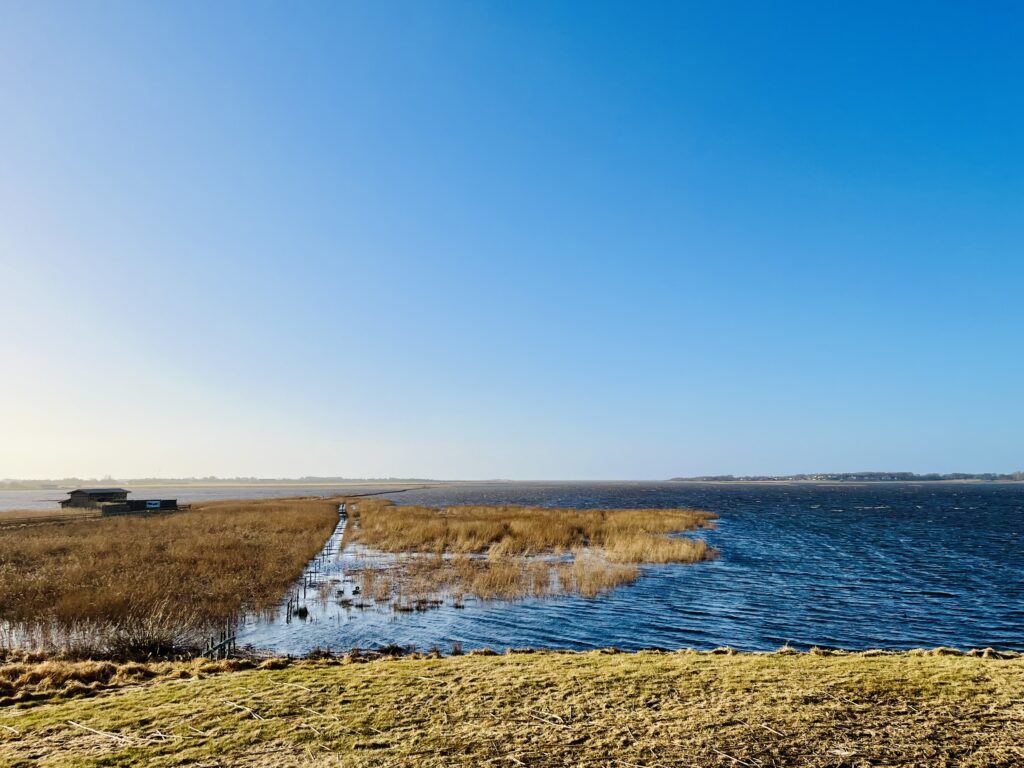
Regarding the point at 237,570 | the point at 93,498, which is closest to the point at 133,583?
the point at 237,570

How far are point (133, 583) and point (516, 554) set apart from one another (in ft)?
70.6

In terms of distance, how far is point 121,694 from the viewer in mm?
10656

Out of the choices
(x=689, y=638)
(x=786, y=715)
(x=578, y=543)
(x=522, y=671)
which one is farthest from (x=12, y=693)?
(x=578, y=543)

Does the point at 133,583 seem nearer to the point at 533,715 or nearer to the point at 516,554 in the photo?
the point at 533,715

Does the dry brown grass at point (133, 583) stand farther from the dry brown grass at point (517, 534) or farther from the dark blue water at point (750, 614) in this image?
the dry brown grass at point (517, 534)

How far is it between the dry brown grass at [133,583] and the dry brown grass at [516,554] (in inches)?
215

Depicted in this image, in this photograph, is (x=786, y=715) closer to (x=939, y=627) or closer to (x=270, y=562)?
(x=939, y=627)

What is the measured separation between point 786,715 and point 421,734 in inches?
217

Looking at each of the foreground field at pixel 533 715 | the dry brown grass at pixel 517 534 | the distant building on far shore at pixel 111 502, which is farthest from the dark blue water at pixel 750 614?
the distant building on far shore at pixel 111 502

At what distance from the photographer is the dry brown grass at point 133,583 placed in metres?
16.8

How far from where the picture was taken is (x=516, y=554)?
3734 centimetres

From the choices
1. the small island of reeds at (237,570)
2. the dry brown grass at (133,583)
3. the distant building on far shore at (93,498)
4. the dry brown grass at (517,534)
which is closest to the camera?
the dry brown grass at (133,583)

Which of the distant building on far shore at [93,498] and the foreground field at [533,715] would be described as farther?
the distant building on far shore at [93,498]

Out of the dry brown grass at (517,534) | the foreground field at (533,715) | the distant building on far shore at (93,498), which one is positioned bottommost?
the dry brown grass at (517,534)
